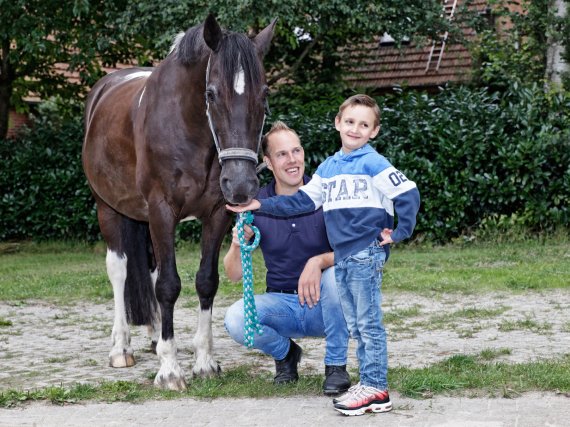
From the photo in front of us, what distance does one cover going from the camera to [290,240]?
544cm

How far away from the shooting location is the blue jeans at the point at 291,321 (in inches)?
204

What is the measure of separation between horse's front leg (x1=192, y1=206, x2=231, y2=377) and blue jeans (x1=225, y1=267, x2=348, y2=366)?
601 millimetres

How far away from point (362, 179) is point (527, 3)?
11.3 meters

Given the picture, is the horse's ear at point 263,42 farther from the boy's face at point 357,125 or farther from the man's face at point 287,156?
the boy's face at point 357,125

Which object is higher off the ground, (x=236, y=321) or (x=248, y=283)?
(x=248, y=283)

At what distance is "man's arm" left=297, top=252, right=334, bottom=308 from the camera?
5156 millimetres

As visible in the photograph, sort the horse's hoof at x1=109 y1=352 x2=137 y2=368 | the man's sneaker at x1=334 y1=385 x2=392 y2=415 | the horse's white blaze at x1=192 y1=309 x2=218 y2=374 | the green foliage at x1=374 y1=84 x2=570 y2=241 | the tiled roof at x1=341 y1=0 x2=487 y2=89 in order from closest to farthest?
the man's sneaker at x1=334 y1=385 x2=392 y2=415
the horse's white blaze at x1=192 y1=309 x2=218 y2=374
the horse's hoof at x1=109 y1=352 x2=137 y2=368
the green foliage at x1=374 y1=84 x2=570 y2=241
the tiled roof at x1=341 y1=0 x2=487 y2=89

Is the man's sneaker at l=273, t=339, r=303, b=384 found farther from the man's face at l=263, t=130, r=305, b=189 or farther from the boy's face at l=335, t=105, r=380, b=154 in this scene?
the boy's face at l=335, t=105, r=380, b=154

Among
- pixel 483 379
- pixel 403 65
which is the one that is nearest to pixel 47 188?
pixel 403 65

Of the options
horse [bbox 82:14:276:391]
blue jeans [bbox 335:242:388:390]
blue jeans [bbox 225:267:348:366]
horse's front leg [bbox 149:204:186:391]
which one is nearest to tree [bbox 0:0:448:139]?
horse [bbox 82:14:276:391]

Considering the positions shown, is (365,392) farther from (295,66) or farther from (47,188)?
(295,66)

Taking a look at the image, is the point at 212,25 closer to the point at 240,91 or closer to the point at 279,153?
the point at 240,91

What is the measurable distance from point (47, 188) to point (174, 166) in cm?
1140

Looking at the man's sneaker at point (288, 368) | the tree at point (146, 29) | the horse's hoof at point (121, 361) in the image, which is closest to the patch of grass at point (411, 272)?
the horse's hoof at point (121, 361)
